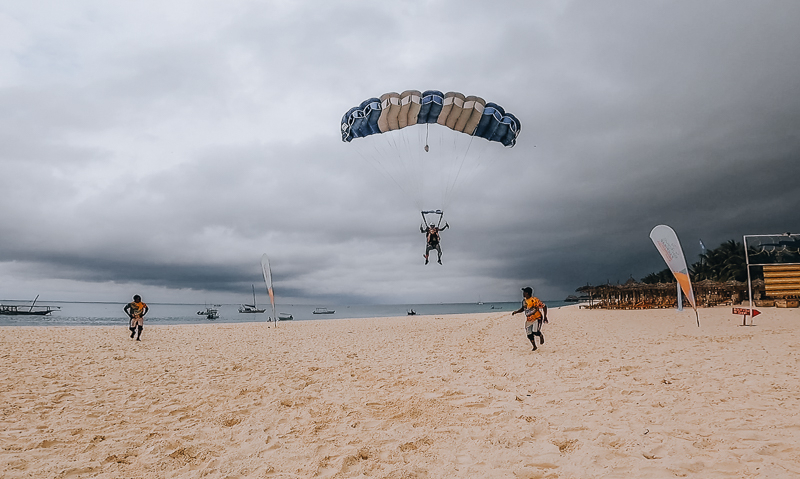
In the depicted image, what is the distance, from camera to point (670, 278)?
57.2m

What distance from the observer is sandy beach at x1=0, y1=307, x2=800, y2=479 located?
11.8 ft

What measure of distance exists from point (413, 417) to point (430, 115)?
9.75 metres

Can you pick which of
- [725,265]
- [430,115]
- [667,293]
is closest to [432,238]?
[430,115]

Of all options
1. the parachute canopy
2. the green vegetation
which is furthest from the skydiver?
the green vegetation

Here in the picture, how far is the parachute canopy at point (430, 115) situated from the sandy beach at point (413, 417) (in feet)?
24.7

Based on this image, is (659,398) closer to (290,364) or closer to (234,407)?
(234,407)

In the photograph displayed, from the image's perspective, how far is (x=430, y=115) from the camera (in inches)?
492

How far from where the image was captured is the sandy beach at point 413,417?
3607 millimetres

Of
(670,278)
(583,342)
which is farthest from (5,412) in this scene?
(670,278)

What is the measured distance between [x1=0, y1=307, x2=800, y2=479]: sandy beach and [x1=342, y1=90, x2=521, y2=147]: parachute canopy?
753 cm

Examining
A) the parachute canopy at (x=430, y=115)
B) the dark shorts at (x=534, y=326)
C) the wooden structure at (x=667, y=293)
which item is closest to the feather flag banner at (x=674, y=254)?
the dark shorts at (x=534, y=326)

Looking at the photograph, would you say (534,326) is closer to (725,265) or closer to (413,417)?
(413,417)

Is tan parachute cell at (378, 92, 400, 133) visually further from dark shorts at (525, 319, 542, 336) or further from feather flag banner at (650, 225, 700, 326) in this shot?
feather flag banner at (650, 225, 700, 326)

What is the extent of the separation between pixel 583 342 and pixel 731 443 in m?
8.62
